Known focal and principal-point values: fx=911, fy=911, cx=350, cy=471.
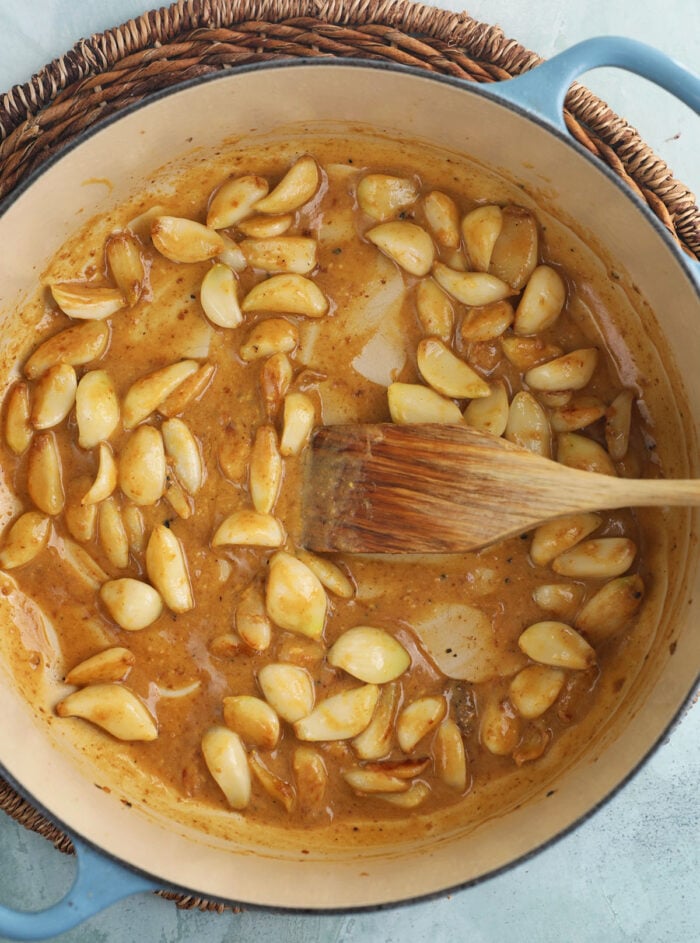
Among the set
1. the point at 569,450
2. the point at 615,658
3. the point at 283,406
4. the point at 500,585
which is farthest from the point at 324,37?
the point at 615,658

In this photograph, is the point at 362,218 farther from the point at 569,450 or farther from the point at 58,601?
the point at 58,601

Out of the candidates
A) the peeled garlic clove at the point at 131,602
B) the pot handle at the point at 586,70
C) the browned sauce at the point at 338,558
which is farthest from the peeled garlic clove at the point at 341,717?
the pot handle at the point at 586,70

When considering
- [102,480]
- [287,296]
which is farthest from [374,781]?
[287,296]

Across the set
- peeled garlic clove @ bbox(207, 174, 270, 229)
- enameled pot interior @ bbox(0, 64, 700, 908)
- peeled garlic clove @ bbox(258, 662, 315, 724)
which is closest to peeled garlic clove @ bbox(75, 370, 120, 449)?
enameled pot interior @ bbox(0, 64, 700, 908)

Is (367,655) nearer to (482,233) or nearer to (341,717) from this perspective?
(341,717)

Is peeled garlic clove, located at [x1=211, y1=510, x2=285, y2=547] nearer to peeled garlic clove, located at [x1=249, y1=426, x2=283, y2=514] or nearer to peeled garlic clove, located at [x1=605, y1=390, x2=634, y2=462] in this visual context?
peeled garlic clove, located at [x1=249, y1=426, x2=283, y2=514]

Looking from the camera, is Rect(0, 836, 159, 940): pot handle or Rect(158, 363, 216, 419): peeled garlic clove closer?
Rect(0, 836, 159, 940): pot handle
